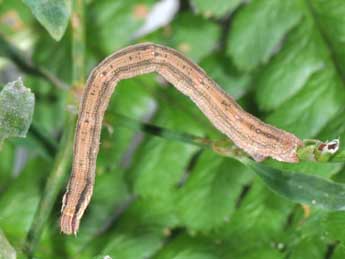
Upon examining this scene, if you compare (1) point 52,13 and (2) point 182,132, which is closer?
(1) point 52,13

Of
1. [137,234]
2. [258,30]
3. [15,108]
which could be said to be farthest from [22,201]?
[258,30]

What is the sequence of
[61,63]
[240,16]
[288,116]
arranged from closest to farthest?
[288,116] < [240,16] < [61,63]

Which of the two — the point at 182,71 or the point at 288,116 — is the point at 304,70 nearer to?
the point at 288,116

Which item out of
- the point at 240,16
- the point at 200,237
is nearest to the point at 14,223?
the point at 200,237

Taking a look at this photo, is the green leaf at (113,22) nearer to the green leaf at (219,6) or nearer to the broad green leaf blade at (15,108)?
the green leaf at (219,6)

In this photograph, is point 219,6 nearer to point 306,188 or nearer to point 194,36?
point 194,36

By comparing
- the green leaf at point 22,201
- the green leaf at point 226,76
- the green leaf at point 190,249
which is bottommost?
the green leaf at point 22,201

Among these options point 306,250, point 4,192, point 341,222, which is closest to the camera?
point 341,222

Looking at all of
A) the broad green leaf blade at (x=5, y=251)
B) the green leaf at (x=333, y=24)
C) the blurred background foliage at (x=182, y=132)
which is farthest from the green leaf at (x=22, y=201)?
the green leaf at (x=333, y=24)
